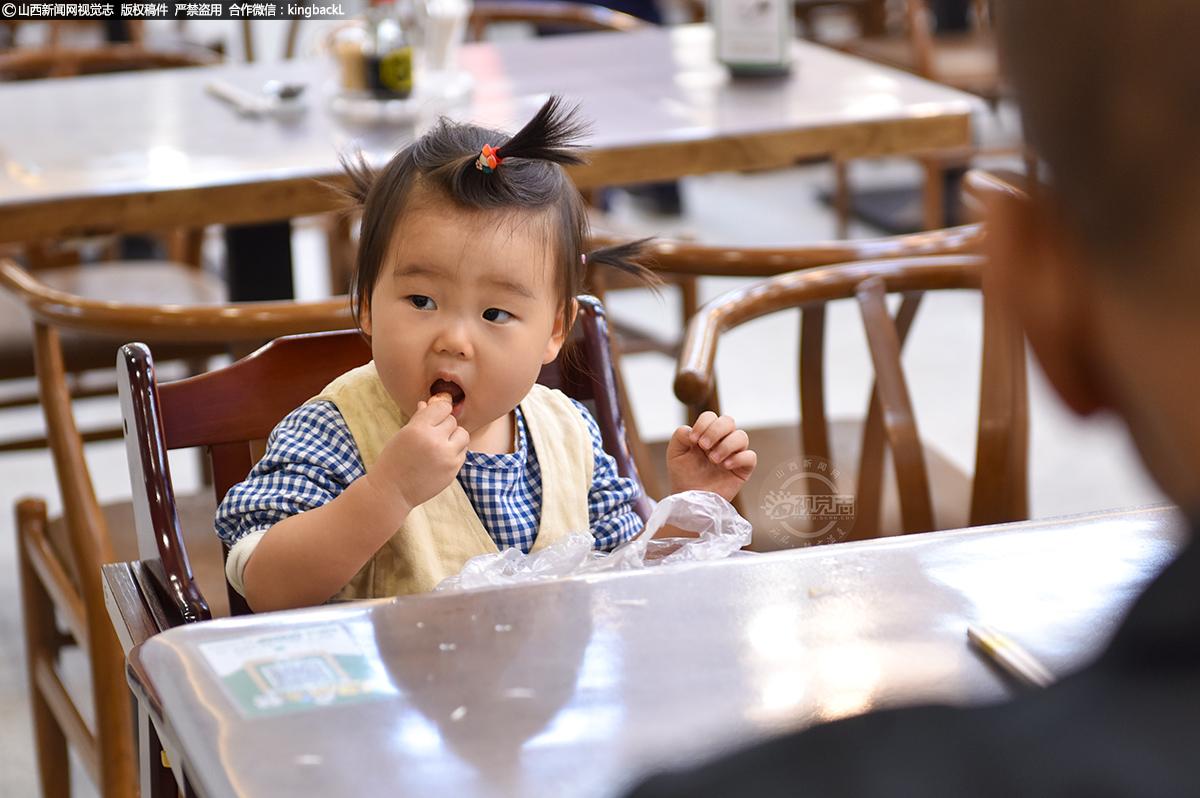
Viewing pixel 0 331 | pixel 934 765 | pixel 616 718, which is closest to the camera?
pixel 934 765

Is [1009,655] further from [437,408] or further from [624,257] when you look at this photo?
[624,257]

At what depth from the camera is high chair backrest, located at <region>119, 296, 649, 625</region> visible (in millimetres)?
907

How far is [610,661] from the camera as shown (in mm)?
625

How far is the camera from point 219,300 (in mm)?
2113

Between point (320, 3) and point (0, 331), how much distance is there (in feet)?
3.64

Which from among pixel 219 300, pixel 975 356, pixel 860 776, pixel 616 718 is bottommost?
pixel 975 356

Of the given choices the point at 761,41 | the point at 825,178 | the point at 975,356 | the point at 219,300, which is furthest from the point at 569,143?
the point at 825,178

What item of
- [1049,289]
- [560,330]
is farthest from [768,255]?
[1049,289]

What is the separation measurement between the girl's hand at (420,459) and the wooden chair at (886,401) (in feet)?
1.01

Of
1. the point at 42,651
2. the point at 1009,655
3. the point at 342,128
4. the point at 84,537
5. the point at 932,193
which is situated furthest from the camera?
the point at 932,193

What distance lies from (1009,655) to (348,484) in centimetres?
A: 50

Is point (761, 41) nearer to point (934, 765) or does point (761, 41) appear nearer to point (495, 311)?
point (495, 311)

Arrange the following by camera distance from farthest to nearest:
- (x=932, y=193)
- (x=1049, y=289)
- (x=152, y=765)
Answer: (x=932, y=193)
(x=152, y=765)
(x=1049, y=289)

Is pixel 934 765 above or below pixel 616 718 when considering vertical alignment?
above
